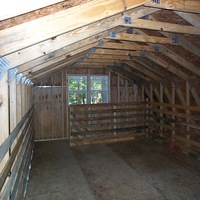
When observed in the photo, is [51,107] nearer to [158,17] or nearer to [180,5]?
[158,17]

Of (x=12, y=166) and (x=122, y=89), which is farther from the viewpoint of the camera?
(x=122, y=89)

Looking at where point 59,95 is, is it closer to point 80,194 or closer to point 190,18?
point 80,194

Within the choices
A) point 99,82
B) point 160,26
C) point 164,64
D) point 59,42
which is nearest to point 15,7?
point 59,42

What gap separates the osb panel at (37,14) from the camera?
3.91 ft

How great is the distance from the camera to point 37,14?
1.27m

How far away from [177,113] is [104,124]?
212 cm

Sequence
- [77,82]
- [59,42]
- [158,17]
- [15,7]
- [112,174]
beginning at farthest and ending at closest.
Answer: [77,82]
[112,174]
[158,17]
[59,42]
[15,7]

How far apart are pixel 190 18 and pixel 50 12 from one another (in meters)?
1.89

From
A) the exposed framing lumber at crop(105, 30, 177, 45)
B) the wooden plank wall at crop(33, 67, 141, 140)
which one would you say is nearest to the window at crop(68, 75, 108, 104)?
the wooden plank wall at crop(33, 67, 141, 140)

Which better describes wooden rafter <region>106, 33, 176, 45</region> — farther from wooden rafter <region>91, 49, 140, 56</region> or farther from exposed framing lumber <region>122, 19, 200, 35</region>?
wooden rafter <region>91, 49, 140, 56</region>

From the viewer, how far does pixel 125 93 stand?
6445 mm

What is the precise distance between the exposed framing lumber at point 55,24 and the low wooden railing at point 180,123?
11.1 ft

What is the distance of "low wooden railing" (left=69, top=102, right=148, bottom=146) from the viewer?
5.32 metres

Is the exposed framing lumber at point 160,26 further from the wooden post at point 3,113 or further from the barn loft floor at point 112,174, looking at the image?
the barn loft floor at point 112,174
